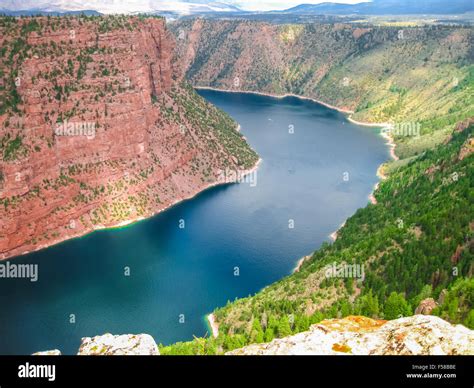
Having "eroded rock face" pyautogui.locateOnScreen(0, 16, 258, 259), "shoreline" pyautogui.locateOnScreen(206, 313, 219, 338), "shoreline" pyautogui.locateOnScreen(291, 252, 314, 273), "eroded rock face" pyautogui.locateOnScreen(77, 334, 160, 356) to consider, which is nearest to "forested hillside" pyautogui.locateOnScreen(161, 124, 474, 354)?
"shoreline" pyautogui.locateOnScreen(206, 313, 219, 338)

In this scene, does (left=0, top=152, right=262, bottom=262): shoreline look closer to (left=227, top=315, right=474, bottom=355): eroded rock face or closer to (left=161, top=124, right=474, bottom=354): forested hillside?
(left=161, top=124, right=474, bottom=354): forested hillside

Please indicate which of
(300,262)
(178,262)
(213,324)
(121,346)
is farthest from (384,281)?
(121,346)

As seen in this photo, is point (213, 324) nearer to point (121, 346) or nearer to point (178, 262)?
point (178, 262)
